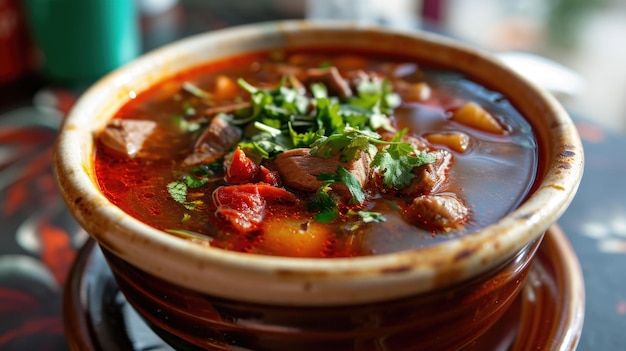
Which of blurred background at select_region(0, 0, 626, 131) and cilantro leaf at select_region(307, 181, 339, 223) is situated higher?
cilantro leaf at select_region(307, 181, 339, 223)

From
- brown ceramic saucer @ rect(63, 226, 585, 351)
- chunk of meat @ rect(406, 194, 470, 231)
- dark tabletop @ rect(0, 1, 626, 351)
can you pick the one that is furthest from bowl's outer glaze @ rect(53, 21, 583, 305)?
dark tabletop @ rect(0, 1, 626, 351)

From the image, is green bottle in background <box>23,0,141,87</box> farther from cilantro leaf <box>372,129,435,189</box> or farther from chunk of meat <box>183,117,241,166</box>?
cilantro leaf <box>372,129,435,189</box>

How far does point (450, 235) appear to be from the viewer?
1.20m

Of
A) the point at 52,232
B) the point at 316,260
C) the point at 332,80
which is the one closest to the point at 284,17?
the point at 332,80

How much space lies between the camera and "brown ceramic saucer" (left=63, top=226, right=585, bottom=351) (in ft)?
4.32

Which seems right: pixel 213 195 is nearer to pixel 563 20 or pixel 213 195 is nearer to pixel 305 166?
pixel 305 166

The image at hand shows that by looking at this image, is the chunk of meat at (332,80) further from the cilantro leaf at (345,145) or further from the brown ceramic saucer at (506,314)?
the brown ceramic saucer at (506,314)

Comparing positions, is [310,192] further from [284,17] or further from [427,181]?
[284,17]

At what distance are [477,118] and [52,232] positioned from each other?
1.16 m

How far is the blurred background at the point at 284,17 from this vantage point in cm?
263

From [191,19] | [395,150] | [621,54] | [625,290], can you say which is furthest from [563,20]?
[395,150]

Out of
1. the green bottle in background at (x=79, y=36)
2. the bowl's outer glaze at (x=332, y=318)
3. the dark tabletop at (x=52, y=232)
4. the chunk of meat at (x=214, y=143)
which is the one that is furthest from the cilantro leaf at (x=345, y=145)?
the green bottle in background at (x=79, y=36)

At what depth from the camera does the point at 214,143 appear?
1499 mm

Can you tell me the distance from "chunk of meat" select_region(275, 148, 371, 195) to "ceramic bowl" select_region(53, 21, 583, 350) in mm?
250
